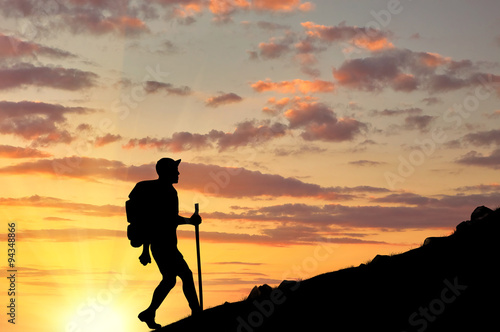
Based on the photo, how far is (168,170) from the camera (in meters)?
17.2

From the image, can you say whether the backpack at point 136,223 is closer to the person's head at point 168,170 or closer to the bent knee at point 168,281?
the person's head at point 168,170

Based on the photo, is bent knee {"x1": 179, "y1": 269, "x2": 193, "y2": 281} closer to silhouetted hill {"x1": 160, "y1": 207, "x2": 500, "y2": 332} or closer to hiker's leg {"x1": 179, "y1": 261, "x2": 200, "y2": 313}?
hiker's leg {"x1": 179, "y1": 261, "x2": 200, "y2": 313}

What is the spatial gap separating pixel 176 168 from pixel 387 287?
243 inches

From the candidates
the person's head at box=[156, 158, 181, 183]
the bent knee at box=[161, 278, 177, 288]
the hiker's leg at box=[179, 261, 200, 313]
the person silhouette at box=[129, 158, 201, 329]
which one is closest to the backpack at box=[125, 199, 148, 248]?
the person silhouette at box=[129, 158, 201, 329]

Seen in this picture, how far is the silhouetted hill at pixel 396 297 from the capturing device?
50.1 feet

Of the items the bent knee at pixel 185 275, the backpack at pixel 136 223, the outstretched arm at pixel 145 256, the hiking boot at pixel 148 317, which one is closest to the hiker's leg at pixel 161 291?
the hiking boot at pixel 148 317

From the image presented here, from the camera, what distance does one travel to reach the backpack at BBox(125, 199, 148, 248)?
1712 cm

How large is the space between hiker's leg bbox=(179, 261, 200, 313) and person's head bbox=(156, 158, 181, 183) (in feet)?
7.23

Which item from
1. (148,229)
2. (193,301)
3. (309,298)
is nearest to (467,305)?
(309,298)

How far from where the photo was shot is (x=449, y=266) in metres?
17.8

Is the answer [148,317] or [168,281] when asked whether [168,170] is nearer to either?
[168,281]

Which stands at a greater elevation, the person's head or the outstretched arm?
the person's head

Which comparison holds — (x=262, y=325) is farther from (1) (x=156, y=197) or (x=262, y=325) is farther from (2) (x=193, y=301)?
(1) (x=156, y=197)

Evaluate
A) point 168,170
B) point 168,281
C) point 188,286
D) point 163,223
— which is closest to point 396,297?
point 188,286
